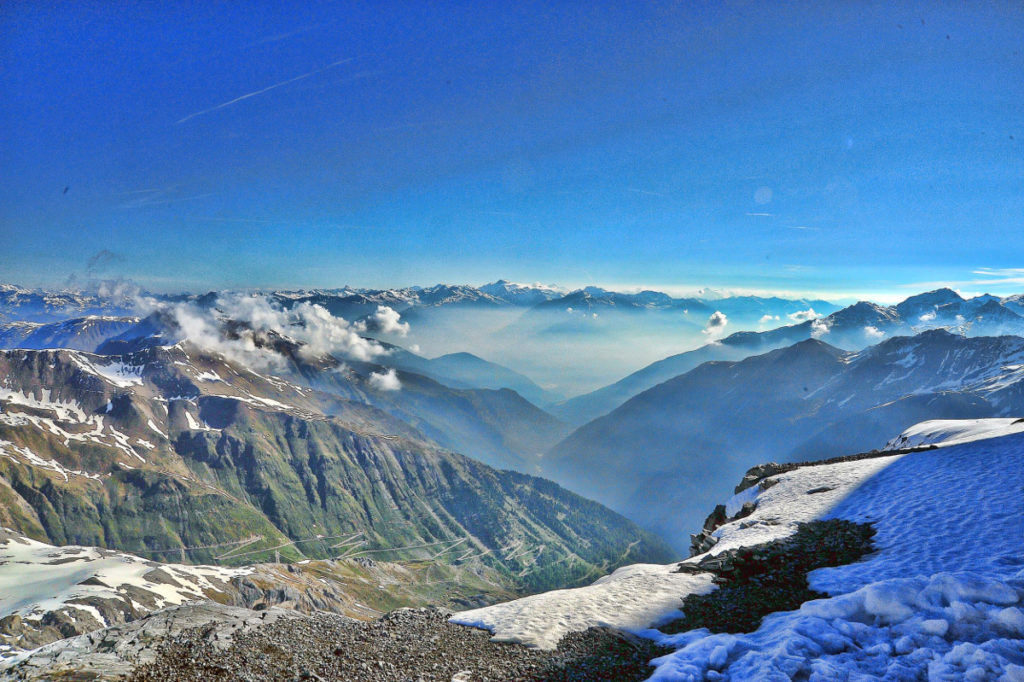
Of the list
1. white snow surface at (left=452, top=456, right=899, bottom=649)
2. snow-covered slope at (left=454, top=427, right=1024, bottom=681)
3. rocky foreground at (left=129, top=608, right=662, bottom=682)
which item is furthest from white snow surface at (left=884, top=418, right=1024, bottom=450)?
rocky foreground at (left=129, top=608, right=662, bottom=682)

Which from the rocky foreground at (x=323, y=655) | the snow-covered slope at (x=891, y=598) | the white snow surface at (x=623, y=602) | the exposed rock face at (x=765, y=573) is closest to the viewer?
the snow-covered slope at (x=891, y=598)

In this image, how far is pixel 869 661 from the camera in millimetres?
12227

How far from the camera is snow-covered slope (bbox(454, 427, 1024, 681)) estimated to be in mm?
12086

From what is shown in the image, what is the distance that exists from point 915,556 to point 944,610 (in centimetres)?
739

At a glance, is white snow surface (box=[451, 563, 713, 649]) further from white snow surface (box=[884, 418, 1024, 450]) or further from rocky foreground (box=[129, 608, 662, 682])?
white snow surface (box=[884, 418, 1024, 450])

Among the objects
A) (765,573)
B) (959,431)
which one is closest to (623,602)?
(765,573)

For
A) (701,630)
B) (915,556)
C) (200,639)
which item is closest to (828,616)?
(701,630)

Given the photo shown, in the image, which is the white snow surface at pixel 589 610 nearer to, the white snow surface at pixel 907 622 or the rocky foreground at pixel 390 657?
the rocky foreground at pixel 390 657

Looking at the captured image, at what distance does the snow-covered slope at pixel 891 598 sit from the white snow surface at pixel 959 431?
16.1 feet

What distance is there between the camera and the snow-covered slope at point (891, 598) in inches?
476

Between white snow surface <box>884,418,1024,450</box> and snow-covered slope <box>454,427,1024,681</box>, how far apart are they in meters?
4.92

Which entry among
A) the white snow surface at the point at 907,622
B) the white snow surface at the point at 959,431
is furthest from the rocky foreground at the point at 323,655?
the white snow surface at the point at 959,431

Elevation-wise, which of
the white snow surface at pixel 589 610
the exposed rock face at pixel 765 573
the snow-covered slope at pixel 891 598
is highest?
the snow-covered slope at pixel 891 598

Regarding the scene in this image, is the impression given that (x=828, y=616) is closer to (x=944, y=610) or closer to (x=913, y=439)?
(x=944, y=610)
